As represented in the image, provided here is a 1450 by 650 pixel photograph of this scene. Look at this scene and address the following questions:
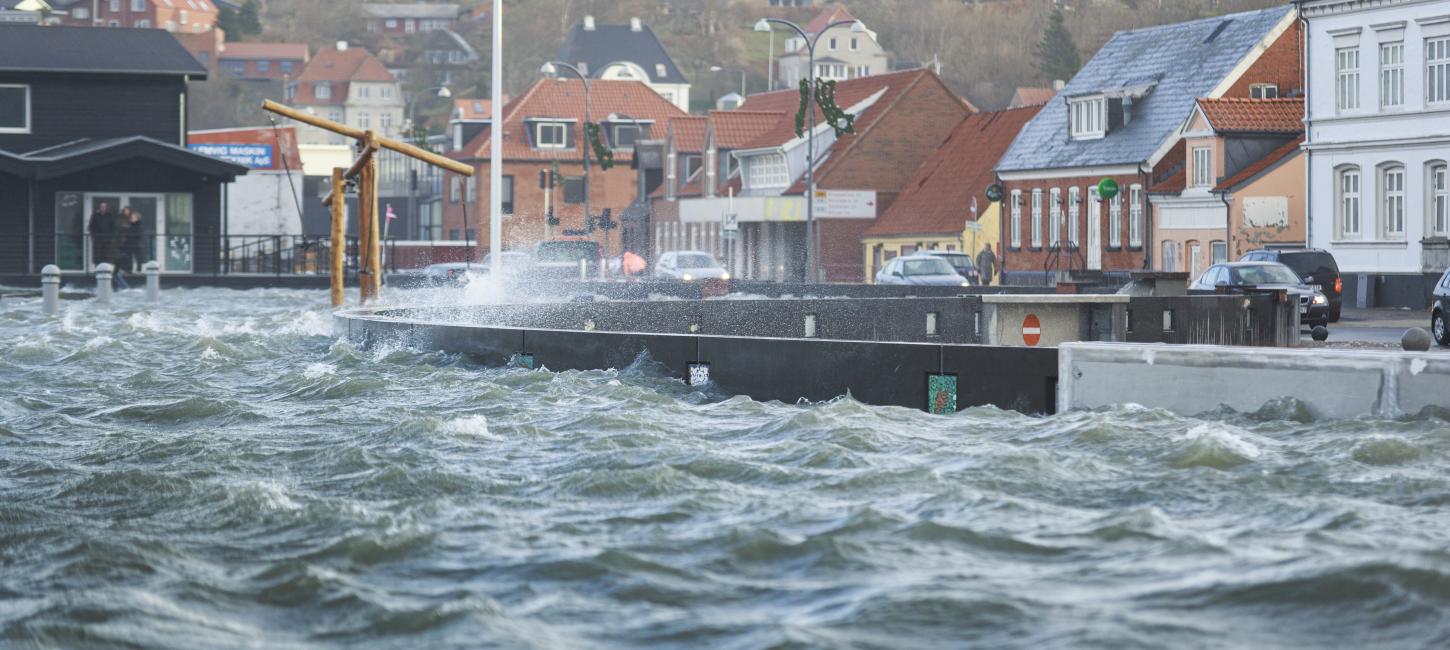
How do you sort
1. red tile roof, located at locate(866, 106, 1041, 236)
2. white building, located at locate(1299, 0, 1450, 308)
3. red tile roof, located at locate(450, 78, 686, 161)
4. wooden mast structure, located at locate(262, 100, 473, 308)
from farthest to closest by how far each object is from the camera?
red tile roof, located at locate(450, 78, 686, 161)
red tile roof, located at locate(866, 106, 1041, 236)
white building, located at locate(1299, 0, 1450, 308)
wooden mast structure, located at locate(262, 100, 473, 308)

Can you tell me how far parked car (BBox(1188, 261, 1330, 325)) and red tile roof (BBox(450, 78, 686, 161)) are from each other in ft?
241

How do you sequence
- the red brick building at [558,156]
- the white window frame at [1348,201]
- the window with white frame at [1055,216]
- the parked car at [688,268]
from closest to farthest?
the white window frame at [1348,201], the parked car at [688,268], the window with white frame at [1055,216], the red brick building at [558,156]

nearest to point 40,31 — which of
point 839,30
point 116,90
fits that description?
point 116,90

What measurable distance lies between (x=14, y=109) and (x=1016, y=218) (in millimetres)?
31032

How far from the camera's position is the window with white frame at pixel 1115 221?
61.5 metres

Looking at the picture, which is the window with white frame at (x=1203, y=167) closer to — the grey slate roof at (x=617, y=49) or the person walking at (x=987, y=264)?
the person walking at (x=987, y=264)

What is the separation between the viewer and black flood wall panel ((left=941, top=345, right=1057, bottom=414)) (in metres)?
17.2

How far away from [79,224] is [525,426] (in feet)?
132

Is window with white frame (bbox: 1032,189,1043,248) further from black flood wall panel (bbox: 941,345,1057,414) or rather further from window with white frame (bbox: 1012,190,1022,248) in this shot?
black flood wall panel (bbox: 941,345,1057,414)

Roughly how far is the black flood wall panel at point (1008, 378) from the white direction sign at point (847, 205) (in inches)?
1973

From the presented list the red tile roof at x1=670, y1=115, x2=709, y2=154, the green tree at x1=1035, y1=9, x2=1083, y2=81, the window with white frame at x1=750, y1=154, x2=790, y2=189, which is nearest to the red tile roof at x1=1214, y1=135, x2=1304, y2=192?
the window with white frame at x1=750, y1=154, x2=790, y2=189

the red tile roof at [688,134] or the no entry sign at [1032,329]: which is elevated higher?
the red tile roof at [688,134]

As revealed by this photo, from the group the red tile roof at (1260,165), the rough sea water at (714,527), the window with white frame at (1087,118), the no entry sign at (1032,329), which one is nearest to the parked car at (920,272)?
the red tile roof at (1260,165)

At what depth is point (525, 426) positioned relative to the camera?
16.6m
